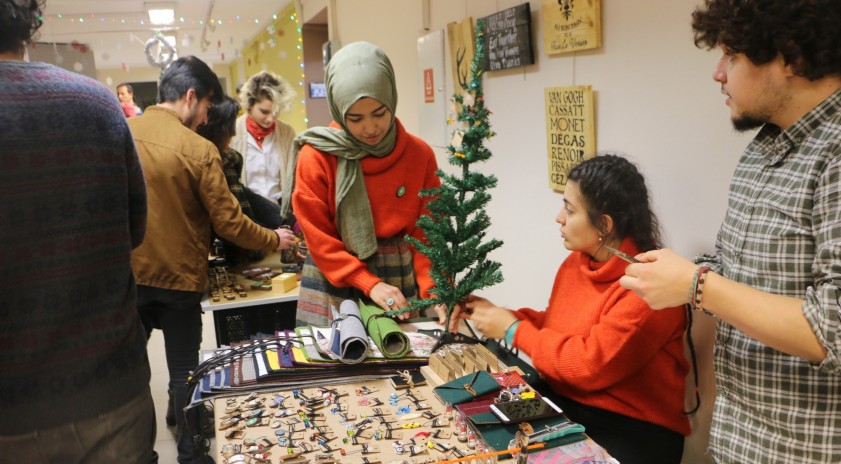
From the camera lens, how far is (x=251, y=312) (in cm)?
267

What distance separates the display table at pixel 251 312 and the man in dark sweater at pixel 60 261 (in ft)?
3.91

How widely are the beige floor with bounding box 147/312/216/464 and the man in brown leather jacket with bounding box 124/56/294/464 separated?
1.19ft

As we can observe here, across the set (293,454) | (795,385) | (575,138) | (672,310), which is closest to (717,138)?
(672,310)

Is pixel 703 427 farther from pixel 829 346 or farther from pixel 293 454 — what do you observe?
pixel 293 454

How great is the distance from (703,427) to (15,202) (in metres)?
1.83

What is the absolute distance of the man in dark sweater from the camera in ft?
3.68

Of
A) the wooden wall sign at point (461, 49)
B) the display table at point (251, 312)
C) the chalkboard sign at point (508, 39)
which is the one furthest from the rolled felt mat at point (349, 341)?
the wooden wall sign at point (461, 49)

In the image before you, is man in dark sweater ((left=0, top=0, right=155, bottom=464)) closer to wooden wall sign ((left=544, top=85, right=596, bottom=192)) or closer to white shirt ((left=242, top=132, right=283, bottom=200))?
wooden wall sign ((left=544, top=85, right=596, bottom=192))

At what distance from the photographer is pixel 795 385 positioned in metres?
1.08

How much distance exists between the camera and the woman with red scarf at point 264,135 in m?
3.77

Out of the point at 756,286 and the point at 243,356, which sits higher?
the point at 756,286

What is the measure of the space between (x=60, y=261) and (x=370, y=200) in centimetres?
90

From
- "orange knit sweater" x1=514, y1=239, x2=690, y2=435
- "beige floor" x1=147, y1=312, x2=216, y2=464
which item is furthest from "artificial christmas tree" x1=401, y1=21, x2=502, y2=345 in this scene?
"beige floor" x1=147, y1=312, x2=216, y2=464

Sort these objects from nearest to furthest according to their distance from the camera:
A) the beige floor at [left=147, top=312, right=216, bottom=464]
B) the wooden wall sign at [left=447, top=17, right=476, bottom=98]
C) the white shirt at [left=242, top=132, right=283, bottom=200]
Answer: the beige floor at [left=147, top=312, right=216, bottom=464] → the wooden wall sign at [left=447, top=17, right=476, bottom=98] → the white shirt at [left=242, top=132, right=283, bottom=200]
